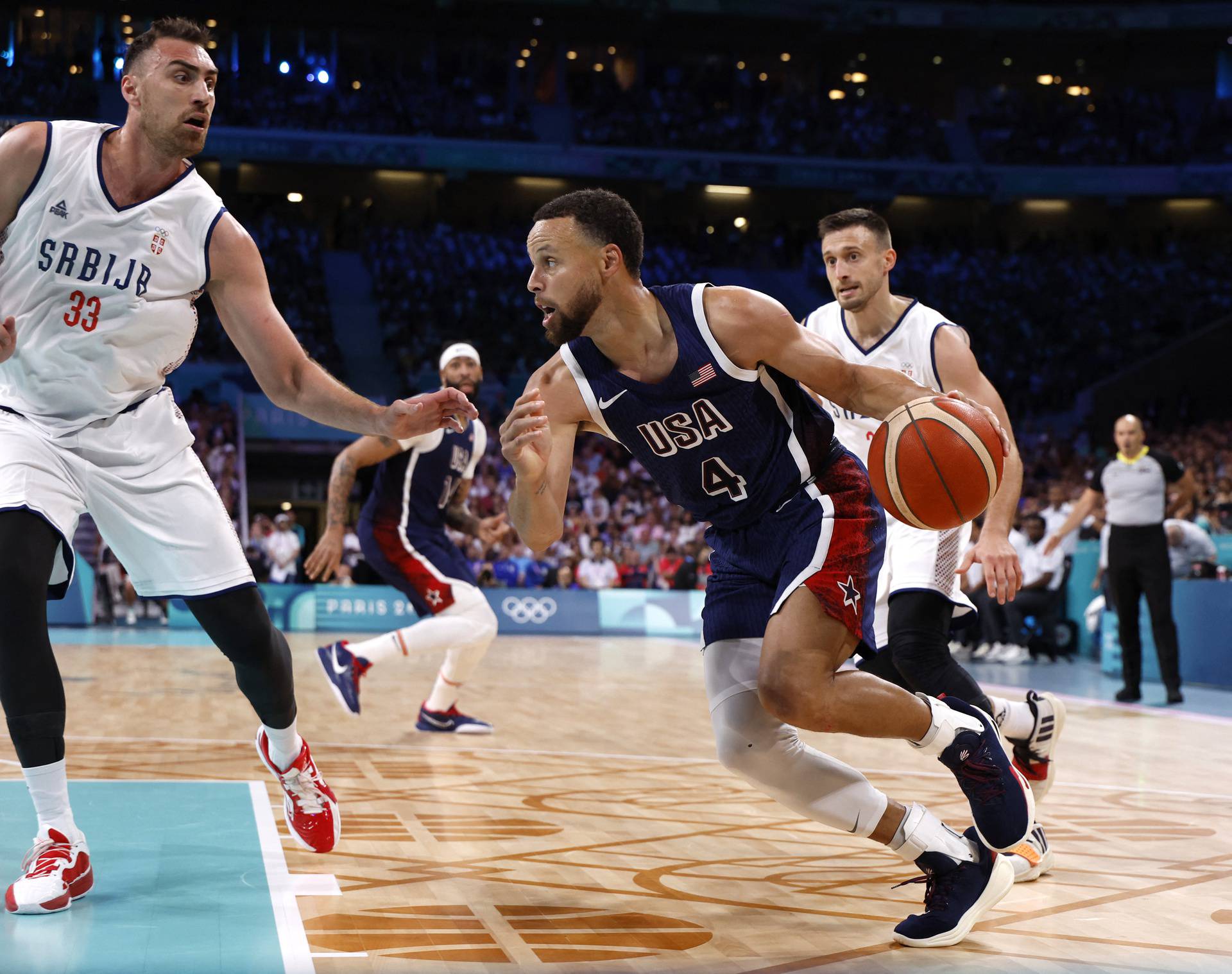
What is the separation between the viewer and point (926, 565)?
15.6 feet

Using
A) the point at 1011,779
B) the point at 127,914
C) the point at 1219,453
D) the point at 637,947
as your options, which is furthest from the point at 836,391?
the point at 1219,453

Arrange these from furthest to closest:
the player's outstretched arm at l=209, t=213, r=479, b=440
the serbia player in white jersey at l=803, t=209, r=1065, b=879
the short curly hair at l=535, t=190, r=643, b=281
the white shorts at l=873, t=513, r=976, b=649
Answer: the white shorts at l=873, t=513, r=976, b=649 < the serbia player in white jersey at l=803, t=209, r=1065, b=879 < the player's outstretched arm at l=209, t=213, r=479, b=440 < the short curly hair at l=535, t=190, r=643, b=281

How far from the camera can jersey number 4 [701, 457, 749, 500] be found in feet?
12.4

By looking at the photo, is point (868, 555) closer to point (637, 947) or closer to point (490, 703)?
point (637, 947)

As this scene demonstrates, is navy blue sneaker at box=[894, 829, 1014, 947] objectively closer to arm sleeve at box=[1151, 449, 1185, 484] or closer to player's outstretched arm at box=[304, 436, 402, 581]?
player's outstretched arm at box=[304, 436, 402, 581]

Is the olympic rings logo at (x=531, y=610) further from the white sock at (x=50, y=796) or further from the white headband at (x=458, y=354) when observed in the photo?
the white sock at (x=50, y=796)

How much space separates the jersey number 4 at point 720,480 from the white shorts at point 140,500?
1362 mm

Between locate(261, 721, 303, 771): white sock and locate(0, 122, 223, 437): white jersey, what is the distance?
3.62 feet

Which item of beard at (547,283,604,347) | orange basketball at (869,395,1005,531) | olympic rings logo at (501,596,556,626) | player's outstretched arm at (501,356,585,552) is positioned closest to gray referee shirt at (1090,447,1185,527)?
orange basketball at (869,395,1005,531)

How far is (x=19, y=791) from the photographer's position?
5.23 metres

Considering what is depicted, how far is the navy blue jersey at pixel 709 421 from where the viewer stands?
12.1ft

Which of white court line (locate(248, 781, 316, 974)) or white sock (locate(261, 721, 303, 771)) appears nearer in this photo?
white court line (locate(248, 781, 316, 974))

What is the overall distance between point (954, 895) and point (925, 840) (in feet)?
0.56

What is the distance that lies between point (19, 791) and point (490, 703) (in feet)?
14.9
